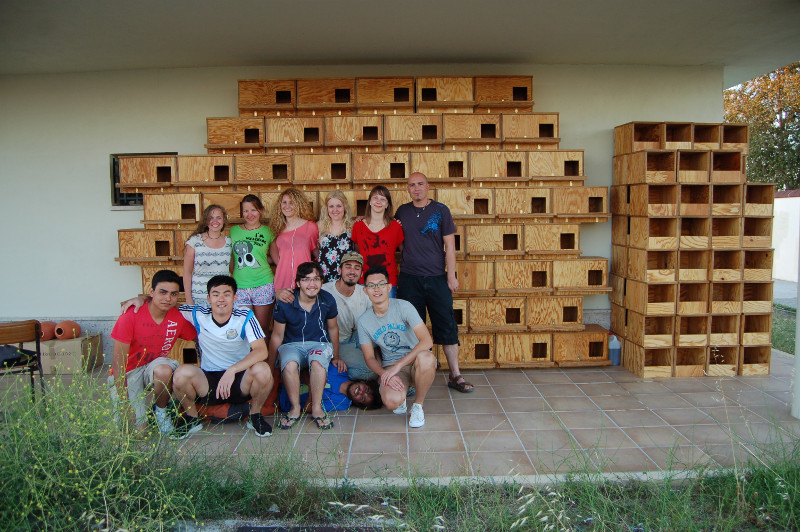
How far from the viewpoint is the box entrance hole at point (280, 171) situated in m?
5.79

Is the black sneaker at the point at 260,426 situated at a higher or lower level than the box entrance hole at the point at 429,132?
lower

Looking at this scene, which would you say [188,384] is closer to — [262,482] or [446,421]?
[262,482]

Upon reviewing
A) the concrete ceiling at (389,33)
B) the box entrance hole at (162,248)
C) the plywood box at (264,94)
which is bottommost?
the box entrance hole at (162,248)

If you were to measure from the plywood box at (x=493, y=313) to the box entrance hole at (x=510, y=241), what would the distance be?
0.56 meters

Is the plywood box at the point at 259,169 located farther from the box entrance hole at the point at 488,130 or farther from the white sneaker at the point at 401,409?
the white sneaker at the point at 401,409

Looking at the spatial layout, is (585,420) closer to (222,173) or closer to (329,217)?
(329,217)

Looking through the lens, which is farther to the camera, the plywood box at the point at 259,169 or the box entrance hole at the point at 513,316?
the box entrance hole at the point at 513,316

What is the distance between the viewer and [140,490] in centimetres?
274

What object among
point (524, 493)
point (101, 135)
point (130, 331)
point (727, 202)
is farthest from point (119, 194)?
point (727, 202)

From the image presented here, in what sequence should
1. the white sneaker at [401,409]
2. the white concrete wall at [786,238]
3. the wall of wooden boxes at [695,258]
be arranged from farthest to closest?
the white concrete wall at [786,238], the wall of wooden boxes at [695,258], the white sneaker at [401,409]

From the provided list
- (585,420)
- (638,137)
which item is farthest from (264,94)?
(585,420)

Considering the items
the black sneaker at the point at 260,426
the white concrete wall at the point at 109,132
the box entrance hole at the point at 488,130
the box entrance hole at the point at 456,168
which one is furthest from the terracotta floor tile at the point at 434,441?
the box entrance hole at the point at 488,130

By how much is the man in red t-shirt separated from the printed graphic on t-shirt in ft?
7.20

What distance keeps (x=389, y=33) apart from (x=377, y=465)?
13.1ft
